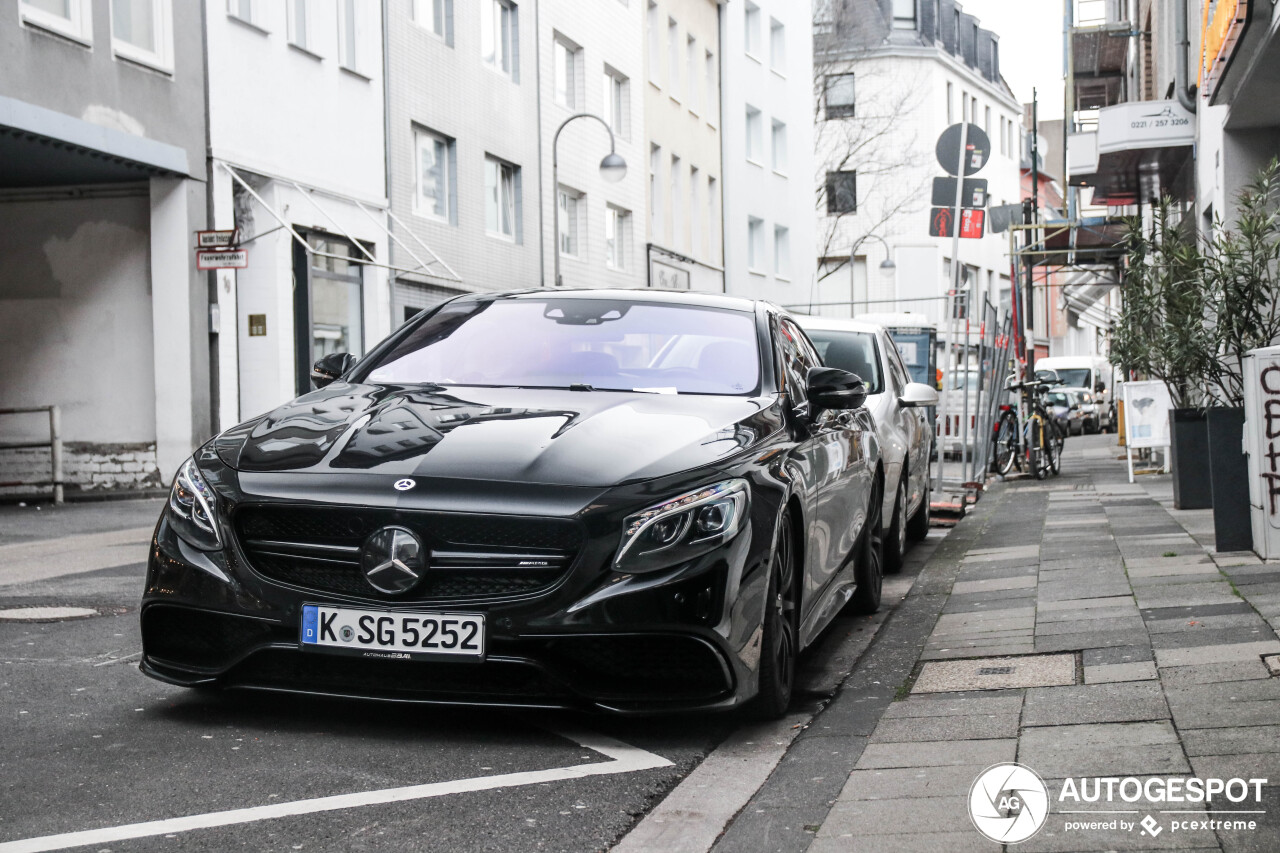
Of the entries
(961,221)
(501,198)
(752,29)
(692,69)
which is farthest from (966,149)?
(752,29)

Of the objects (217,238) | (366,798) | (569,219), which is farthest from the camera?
(569,219)

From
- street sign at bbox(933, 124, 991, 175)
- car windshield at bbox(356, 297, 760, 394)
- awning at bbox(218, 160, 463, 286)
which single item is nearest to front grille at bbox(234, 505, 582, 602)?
car windshield at bbox(356, 297, 760, 394)

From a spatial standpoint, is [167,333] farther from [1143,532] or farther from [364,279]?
[1143,532]

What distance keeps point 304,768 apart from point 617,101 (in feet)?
100

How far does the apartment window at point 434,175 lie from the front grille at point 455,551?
18.9m

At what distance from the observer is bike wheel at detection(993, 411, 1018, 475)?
1909 cm

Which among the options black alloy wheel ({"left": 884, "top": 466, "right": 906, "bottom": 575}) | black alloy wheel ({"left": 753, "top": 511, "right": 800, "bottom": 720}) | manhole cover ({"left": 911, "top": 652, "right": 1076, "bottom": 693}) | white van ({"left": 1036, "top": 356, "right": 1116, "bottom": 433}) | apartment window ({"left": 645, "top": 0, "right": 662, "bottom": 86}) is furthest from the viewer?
white van ({"left": 1036, "top": 356, "right": 1116, "bottom": 433})

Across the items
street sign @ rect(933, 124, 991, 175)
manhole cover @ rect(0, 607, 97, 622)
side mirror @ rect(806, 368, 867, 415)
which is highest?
street sign @ rect(933, 124, 991, 175)

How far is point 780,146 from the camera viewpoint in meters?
46.6

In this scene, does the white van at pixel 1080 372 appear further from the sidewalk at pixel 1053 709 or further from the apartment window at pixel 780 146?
the sidewalk at pixel 1053 709

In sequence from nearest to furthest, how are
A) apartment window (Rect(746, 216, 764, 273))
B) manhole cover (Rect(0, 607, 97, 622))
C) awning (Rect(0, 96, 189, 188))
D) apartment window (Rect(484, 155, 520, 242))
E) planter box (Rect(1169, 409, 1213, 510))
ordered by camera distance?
1. manhole cover (Rect(0, 607, 97, 622))
2. planter box (Rect(1169, 409, 1213, 510))
3. awning (Rect(0, 96, 189, 188))
4. apartment window (Rect(484, 155, 520, 242))
5. apartment window (Rect(746, 216, 764, 273))

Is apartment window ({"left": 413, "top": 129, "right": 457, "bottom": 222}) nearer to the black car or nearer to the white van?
the black car

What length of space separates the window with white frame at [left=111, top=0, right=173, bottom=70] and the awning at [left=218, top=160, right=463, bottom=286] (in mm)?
1436

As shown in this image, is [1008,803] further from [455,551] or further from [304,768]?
[304,768]
